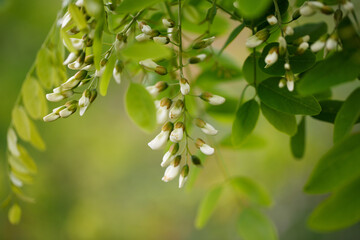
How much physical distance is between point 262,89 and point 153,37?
0.16 meters

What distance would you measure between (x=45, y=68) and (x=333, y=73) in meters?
0.39

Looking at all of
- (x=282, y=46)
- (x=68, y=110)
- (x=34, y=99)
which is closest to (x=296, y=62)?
(x=282, y=46)

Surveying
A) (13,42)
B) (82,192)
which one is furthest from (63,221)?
(13,42)

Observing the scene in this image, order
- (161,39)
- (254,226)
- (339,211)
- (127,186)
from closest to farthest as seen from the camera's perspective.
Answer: (339,211) < (161,39) < (254,226) < (127,186)

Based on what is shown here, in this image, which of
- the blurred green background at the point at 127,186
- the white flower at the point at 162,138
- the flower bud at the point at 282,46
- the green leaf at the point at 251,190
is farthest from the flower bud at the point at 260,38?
the blurred green background at the point at 127,186

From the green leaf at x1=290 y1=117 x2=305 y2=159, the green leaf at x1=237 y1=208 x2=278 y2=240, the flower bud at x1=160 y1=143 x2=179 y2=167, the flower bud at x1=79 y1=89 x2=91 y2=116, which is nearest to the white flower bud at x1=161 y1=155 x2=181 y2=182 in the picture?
the flower bud at x1=160 y1=143 x2=179 y2=167

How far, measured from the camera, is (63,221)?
2055 mm

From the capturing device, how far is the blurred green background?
6.20 ft

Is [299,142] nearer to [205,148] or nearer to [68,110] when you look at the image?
[205,148]

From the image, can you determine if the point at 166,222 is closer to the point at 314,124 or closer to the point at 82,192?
the point at 82,192

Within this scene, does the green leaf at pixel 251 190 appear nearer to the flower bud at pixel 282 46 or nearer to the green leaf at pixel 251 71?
the green leaf at pixel 251 71

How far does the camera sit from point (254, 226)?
72 centimetres

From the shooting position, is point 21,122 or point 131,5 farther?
point 21,122

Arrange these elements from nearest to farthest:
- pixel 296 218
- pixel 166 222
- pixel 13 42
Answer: pixel 13 42 → pixel 296 218 → pixel 166 222
